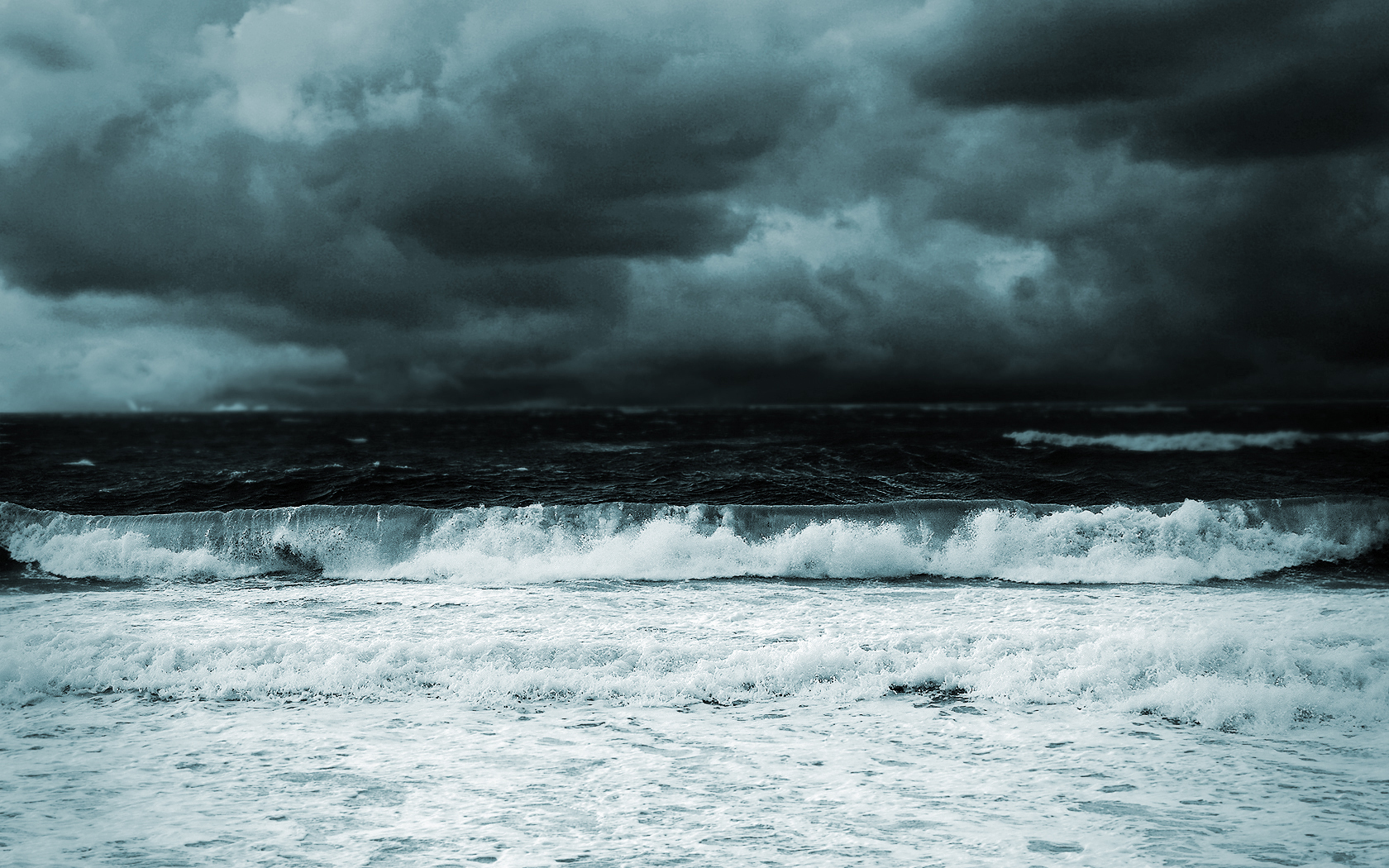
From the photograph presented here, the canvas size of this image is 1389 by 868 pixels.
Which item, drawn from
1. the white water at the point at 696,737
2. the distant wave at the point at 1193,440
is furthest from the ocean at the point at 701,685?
the distant wave at the point at 1193,440

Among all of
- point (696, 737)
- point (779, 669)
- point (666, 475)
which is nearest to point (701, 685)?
point (779, 669)

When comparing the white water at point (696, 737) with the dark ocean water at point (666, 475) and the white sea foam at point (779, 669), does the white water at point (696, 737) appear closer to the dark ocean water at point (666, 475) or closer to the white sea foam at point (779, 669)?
the white sea foam at point (779, 669)

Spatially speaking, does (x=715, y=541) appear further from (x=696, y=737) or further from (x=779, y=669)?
(x=696, y=737)

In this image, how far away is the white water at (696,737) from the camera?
5309mm

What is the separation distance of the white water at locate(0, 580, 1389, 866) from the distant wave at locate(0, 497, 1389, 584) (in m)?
3.55

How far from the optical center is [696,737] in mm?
7121

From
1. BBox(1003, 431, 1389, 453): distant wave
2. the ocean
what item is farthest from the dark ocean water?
the ocean

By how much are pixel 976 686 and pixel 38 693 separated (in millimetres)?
9467

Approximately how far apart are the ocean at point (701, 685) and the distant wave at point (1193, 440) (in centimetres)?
2684

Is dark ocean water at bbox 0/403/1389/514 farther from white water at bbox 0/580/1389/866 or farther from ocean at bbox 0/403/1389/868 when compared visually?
white water at bbox 0/580/1389/866

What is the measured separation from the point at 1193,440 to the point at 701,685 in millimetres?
47849

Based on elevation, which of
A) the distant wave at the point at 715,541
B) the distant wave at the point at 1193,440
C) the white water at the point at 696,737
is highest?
the distant wave at the point at 1193,440

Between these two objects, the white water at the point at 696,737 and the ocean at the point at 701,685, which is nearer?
the white water at the point at 696,737

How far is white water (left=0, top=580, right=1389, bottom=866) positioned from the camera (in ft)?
17.4
